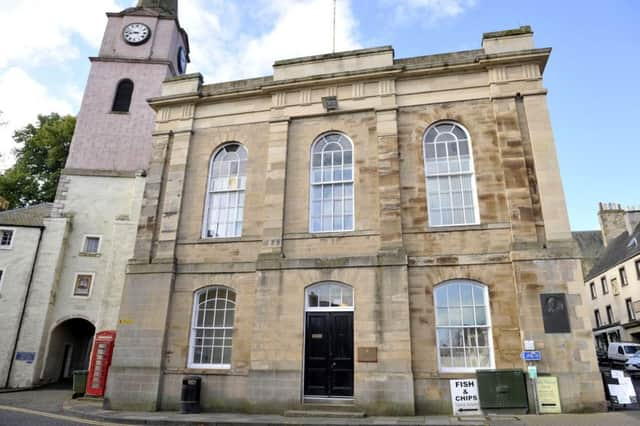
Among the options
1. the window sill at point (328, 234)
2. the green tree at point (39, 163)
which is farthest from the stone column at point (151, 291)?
the green tree at point (39, 163)

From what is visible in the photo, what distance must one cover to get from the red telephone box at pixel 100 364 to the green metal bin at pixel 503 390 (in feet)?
36.4

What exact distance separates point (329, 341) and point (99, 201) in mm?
15197

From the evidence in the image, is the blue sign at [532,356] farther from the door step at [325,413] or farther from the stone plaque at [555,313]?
the door step at [325,413]

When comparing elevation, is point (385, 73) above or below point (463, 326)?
above

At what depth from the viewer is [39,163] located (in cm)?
2816

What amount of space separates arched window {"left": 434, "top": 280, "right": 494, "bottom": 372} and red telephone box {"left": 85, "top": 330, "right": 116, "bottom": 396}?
33.6 ft

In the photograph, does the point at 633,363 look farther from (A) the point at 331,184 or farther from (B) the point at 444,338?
(A) the point at 331,184

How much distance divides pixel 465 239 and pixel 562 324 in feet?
9.92

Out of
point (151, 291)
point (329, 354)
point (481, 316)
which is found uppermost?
point (151, 291)

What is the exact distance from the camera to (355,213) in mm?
12266

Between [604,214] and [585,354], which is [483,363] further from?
[604,214]

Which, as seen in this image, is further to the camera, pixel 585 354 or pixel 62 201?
pixel 62 201

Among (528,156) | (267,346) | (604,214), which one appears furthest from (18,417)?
(604,214)

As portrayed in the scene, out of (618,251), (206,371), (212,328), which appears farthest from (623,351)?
(206,371)
